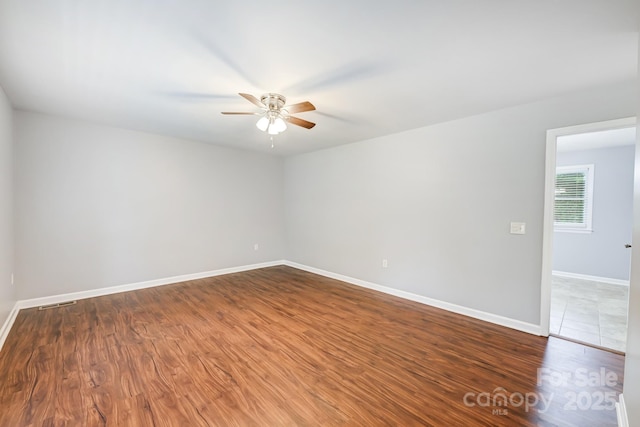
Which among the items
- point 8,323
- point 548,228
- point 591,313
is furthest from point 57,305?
point 591,313

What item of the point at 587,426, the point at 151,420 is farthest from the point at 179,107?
the point at 587,426

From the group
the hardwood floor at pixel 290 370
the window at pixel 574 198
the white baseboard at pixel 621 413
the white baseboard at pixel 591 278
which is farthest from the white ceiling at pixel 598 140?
the white baseboard at pixel 621 413

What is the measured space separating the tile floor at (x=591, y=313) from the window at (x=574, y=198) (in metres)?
1.16

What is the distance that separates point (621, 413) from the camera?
1.71 m

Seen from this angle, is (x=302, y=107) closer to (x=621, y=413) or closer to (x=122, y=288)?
(x=621, y=413)

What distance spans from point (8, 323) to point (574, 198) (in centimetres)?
884

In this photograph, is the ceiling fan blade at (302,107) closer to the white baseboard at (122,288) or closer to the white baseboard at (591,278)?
the white baseboard at (122,288)

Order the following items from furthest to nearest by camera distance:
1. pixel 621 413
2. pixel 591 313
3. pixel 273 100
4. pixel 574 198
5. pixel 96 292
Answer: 1. pixel 574 198
2. pixel 96 292
3. pixel 591 313
4. pixel 273 100
5. pixel 621 413

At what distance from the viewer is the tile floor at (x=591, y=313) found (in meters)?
2.83

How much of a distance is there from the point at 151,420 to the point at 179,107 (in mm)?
2930

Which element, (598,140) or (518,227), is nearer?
(518,227)

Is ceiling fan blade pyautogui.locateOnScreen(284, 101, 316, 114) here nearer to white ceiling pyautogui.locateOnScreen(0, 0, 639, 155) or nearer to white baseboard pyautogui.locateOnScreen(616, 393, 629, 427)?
white ceiling pyautogui.locateOnScreen(0, 0, 639, 155)

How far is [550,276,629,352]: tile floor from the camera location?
2826 mm

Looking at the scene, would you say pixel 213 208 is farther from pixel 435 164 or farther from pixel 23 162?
pixel 435 164
